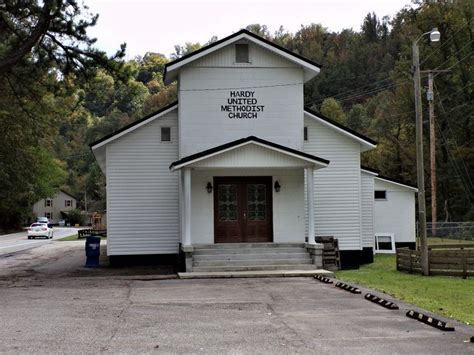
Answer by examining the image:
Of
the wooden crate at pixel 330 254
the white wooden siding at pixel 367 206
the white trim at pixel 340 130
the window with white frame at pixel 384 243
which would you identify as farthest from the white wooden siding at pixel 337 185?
the window with white frame at pixel 384 243

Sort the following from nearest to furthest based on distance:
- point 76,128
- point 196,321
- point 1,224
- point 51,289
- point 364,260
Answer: point 196,321
point 51,289
point 364,260
point 1,224
point 76,128

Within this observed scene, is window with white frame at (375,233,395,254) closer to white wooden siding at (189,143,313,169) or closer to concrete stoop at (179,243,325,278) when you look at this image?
concrete stoop at (179,243,325,278)

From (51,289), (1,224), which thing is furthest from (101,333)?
(1,224)

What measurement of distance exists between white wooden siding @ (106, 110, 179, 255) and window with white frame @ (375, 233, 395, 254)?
443 inches

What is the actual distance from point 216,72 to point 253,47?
165 centimetres

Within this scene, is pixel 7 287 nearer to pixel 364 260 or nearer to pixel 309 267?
pixel 309 267

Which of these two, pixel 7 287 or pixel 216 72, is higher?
pixel 216 72

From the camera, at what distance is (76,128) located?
4498 inches

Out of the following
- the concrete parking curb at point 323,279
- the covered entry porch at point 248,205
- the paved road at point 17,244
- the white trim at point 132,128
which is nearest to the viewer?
the concrete parking curb at point 323,279

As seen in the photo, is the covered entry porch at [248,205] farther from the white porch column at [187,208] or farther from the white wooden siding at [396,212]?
the white wooden siding at [396,212]

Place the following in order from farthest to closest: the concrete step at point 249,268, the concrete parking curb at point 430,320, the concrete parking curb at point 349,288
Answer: the concrete step at point 249,268 → the concrete parking curb at point 349,288 → the concrete parking curb at point 430,320

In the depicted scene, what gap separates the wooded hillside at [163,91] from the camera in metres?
19.5

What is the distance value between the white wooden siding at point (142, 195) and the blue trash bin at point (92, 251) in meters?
0.70

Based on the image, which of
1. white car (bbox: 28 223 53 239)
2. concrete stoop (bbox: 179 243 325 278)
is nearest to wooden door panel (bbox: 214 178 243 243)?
concrete stoop (bbox: 179 243 325 278)
